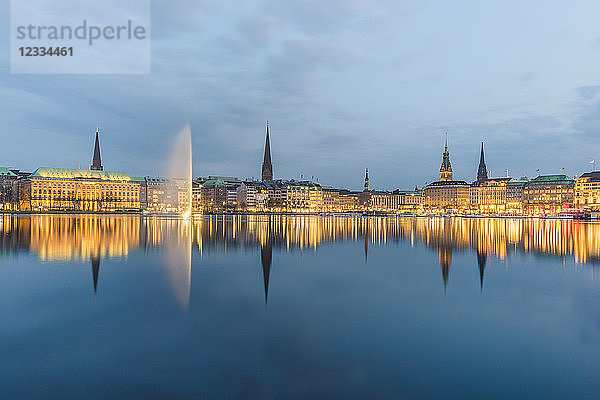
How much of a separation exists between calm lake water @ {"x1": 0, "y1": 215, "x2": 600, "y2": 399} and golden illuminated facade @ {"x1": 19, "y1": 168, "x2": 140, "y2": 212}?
17146cm

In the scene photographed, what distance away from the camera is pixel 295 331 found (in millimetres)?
11781

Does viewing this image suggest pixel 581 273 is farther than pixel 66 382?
Yes

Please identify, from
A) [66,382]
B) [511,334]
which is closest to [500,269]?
[511,334]

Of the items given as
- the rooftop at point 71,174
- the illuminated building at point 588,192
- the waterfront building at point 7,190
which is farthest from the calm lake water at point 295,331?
the illuminated building at point 588,192

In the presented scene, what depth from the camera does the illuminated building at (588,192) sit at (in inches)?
6976

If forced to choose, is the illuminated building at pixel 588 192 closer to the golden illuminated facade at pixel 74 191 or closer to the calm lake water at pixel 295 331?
the calm lake water at pixel 295 331

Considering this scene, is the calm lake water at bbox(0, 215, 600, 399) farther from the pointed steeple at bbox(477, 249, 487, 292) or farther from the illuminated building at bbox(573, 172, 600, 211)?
the illuminated building at bbox(573, 172, 600, 211)

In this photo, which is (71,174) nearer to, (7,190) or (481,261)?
(7,190)

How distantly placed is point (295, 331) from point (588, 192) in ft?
697

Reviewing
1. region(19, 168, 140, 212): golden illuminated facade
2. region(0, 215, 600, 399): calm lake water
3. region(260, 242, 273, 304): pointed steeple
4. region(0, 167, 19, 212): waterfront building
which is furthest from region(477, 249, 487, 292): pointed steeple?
region(0, 167, 19, 212): waterfront building

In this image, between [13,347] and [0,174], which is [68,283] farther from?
[0,174]

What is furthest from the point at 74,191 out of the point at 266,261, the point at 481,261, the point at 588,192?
the point at 588,192

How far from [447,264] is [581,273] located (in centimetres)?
633

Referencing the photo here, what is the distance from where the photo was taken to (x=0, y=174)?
17450cm
